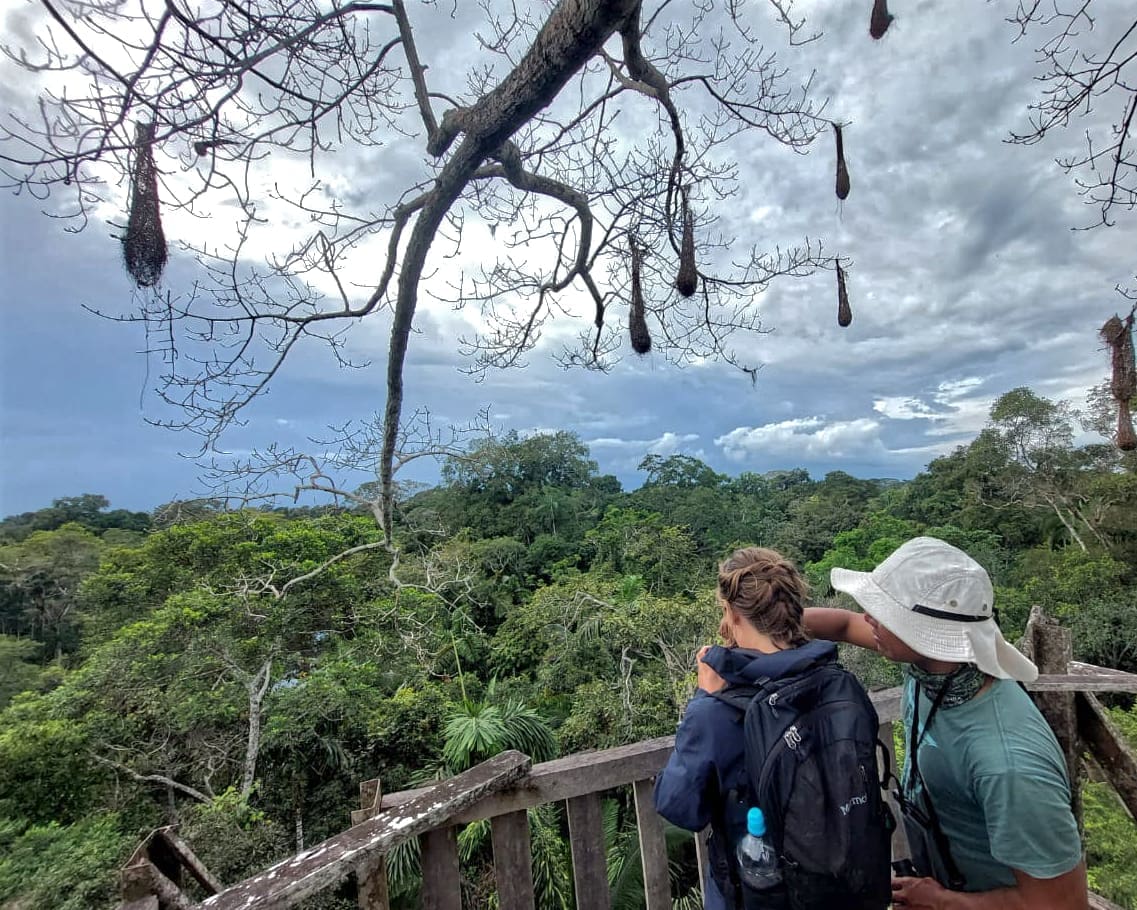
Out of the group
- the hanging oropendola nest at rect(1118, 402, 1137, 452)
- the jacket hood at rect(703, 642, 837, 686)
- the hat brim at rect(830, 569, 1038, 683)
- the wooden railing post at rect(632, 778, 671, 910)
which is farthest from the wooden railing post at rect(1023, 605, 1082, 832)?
the hanging oropendola nest at rect(1118, 402, 1137, 452)

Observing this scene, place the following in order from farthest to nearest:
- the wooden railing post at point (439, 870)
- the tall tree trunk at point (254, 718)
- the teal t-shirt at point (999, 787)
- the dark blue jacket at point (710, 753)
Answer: the tall tree trunk at point (254, 718) < the wooden railing post at point (439, 870) < the dark blue jacket at point (710, 753) < the teal t-shirt at point (999, 787)

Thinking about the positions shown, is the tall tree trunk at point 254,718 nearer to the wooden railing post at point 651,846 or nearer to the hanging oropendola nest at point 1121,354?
the wooden railing post at point 651,846

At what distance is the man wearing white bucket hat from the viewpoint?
779mm

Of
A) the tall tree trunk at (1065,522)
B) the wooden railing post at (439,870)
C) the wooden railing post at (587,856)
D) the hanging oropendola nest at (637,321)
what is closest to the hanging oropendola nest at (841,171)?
the hanging oropendola nest at (637,321)

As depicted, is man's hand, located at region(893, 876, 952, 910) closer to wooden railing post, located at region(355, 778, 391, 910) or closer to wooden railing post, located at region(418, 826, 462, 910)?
wooden railing post, located at region(418, 826, 462, 910)

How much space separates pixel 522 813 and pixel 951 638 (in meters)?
0.88

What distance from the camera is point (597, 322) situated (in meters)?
2.34

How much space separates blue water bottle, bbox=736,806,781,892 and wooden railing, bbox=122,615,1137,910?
0.32 metres

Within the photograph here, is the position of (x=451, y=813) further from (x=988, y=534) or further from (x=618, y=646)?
(x=988, y=534)

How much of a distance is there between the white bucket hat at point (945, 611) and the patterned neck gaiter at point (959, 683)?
0.02m

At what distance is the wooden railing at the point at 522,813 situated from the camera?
36.6 inches

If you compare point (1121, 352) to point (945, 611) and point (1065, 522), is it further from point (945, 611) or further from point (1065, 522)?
point (1065, 522)

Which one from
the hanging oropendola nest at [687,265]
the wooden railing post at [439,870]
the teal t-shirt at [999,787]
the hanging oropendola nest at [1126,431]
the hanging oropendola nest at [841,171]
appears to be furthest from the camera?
the hanging oropendola nest at [1126,431]

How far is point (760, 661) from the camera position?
0.92 m
